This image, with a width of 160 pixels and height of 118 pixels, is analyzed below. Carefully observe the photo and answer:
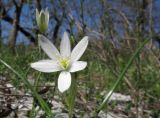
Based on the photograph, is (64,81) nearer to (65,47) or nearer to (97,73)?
(65,47)

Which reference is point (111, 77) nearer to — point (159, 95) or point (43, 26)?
point (159, 95)

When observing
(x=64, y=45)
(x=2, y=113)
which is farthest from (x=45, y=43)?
(x=2, y=113)

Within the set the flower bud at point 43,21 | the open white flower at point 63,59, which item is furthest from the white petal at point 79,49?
the flower bud at point 43,21

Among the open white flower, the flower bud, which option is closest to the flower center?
the open white flower

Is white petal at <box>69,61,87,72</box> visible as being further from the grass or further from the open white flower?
→ the grass

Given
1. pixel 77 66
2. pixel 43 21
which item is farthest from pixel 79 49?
pixel 43 21

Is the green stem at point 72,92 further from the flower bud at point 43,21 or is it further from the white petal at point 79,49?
the flower bud at point 43,21
